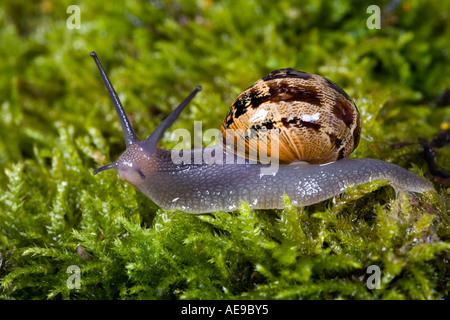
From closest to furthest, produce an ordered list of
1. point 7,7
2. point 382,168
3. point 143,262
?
1. point 143,262
2. point 382,168
3. point 7,7

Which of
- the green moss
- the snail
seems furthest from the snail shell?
the green moss

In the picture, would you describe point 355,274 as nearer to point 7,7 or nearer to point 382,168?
point 382,168

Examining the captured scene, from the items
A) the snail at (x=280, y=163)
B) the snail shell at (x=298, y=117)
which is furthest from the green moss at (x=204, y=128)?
the snail shell at (x=298, y=117)

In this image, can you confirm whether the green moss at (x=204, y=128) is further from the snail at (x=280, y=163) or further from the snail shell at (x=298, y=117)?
the snail shell at (x=298, y=117)

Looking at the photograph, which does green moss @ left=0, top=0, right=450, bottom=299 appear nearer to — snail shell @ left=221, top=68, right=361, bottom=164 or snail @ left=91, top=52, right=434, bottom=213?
snail @ left=91, top=52, right=434, bottom=213

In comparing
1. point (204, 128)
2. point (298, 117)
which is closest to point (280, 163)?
point (298, 117)

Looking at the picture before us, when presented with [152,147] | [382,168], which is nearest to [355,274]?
[382,168]
